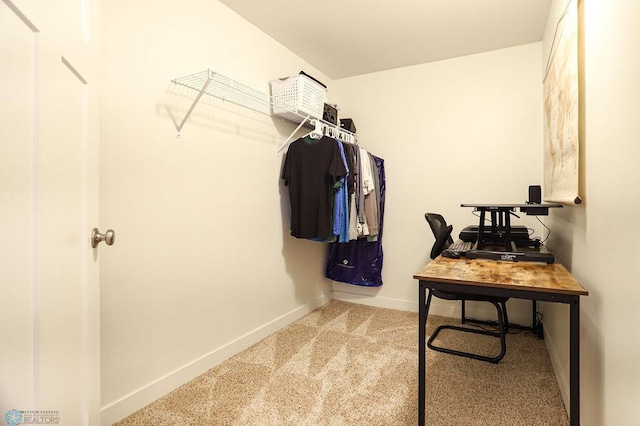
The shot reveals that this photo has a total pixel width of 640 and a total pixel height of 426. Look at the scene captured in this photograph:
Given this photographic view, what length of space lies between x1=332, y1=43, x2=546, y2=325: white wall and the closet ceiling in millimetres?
234

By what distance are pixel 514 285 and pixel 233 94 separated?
197 centimetres

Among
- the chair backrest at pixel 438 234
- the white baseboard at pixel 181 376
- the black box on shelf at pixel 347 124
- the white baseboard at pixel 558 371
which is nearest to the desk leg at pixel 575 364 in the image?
the white baseboard at pixel 558 371

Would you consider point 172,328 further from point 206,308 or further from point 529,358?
point 529,358

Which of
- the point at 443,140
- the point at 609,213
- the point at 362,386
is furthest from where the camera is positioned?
the point at 443,140

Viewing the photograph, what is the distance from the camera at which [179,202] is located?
1.90 m

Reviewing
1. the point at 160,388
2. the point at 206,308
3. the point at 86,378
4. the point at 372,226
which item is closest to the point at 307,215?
the point at 372,226

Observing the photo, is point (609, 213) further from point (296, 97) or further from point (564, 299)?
point (296, 97)

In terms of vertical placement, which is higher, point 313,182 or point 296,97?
point 296,97

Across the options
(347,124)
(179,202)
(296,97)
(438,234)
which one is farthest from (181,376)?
(347,124)

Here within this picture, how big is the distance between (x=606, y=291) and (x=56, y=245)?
166 centimetres

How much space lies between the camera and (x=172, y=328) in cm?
187

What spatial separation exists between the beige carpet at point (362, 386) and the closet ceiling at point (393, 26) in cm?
236

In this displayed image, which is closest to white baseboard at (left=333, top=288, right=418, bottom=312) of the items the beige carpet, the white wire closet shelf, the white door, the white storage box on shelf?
the beige carpet

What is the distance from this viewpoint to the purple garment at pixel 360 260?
330 centimetres
